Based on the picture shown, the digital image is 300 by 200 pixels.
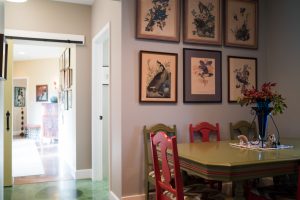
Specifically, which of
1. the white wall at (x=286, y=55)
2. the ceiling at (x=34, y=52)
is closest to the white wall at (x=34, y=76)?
the ceiling at (x=34, y=52)

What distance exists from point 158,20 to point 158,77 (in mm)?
668

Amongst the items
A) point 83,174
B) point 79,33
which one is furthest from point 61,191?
point 79,33

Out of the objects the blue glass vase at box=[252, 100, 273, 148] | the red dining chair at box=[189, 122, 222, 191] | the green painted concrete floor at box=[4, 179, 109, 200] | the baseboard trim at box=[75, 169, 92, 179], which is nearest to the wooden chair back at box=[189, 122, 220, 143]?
the red dining chair at box=[189, 122, 222, 191]

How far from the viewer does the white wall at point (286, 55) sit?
3.46 meters

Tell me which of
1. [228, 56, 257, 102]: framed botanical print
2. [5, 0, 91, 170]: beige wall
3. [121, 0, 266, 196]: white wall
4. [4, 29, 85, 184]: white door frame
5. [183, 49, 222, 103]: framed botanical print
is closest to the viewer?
[121, 0, 266, 196]: white wall

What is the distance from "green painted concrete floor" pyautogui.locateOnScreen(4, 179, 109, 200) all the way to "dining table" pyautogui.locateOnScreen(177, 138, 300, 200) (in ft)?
6.42

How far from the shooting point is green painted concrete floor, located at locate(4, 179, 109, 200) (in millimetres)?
3619

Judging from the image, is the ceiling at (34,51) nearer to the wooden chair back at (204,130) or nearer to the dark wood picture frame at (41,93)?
the dark wood picture frame at (41,93)

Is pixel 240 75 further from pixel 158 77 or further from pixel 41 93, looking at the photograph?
pixel 41 93

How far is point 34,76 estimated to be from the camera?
9.89m

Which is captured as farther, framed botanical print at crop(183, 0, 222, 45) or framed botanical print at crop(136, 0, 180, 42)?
framed botanical print at crop(183, 0, 222, 45)

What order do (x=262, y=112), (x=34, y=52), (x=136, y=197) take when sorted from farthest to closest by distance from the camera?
(x=34, y=52) → (x=136, y=197) → (x=262, y=112)

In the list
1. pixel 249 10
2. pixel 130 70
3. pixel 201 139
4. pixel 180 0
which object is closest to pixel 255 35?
pixel 249 10

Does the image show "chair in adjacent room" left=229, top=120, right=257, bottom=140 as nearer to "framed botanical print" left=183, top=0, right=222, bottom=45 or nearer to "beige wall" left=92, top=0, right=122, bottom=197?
"framed botanical print" left=183, top=0, right=222, bottom=45
